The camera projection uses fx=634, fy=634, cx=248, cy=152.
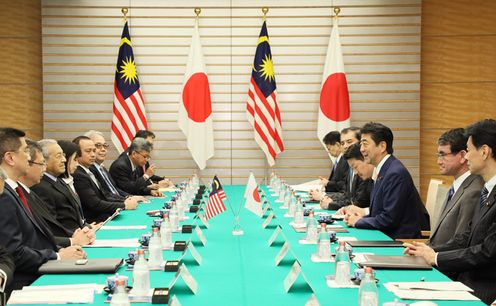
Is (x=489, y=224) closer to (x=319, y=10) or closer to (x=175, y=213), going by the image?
(x=175, y=213)

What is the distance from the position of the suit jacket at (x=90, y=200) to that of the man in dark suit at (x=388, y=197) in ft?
7.88

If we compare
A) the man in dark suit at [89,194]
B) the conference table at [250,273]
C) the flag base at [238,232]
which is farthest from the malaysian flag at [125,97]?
the flag base at [238,232]

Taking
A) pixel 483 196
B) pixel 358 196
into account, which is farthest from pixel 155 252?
pixel 358 196

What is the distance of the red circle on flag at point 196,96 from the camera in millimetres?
9500

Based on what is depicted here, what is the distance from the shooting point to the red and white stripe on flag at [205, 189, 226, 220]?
4695 mm

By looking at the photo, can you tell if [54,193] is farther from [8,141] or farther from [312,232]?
[312,232]

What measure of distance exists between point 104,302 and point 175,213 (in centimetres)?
200

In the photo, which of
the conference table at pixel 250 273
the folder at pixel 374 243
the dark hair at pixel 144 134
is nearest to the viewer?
the conference table at pixel 250 273

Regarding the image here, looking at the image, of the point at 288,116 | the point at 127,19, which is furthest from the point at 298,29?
the point at 127,19

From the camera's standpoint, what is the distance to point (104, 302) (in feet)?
8.53

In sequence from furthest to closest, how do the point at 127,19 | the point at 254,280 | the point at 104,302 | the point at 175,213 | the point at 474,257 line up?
1. the point at 127,19
2. the point at 175,213
3. the point at 474,257
4. the point at 254,280
5. the point at 104,302

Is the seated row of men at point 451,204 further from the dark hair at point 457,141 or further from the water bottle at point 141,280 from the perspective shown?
the water bottle at point 141,280

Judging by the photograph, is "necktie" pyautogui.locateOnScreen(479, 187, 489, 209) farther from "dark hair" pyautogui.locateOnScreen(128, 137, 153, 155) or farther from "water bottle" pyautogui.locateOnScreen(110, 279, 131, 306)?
"dark hair" pyautogui.locateOnScreen(128, 137, 153, 155)

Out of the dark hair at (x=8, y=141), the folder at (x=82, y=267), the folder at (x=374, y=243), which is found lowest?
the folder at (x=374, y=243)
